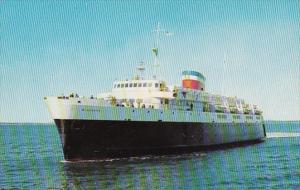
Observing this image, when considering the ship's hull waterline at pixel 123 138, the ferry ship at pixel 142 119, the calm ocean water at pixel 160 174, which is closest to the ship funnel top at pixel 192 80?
the ferry ship at pixel 142 119

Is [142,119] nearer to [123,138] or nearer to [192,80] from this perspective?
[123,138]

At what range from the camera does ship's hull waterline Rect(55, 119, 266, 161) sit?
32000 millimetres

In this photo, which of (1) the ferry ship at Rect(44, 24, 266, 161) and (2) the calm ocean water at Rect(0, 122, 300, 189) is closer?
(2) the calm ocean water at Rect(0, 122, 300, 189)

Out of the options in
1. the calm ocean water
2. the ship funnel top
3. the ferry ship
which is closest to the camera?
the calm ocean water

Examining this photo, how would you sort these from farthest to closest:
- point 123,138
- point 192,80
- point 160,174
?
1. point 192,80
2. point 123,138
3. point 160,174

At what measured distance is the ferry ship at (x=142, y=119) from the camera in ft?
105

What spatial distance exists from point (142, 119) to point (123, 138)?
2.36m

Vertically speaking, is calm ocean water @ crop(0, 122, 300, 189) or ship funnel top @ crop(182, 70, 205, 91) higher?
ship funnel top @ crop(182, 70, 205, 91)

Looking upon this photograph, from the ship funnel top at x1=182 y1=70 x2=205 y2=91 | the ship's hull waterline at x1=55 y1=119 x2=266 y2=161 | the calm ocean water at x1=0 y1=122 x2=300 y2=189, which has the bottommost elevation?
the calm ocean water at x1=0 y1=122 x2=300 y2=189

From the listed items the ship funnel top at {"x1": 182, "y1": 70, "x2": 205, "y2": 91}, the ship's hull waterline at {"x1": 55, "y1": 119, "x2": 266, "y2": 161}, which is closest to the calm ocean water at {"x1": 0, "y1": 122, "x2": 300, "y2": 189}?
the ship's hull waterline at {"x1": 55, "y1": 119, "x2": 266, "y2": 161}

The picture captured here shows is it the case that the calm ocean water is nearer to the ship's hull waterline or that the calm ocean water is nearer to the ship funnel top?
the ship's hull waterline

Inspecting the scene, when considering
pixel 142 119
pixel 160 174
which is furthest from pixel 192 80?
pixel 160 174

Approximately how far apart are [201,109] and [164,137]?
9.23 metres

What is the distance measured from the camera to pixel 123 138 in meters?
33.7
